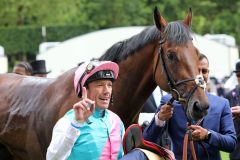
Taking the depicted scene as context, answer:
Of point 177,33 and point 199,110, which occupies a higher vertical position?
point 177,33

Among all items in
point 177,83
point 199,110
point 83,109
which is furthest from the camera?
point 177,83

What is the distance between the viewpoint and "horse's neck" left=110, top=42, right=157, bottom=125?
579 centimetres

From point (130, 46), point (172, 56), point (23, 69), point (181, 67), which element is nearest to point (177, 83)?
point (181, 67)

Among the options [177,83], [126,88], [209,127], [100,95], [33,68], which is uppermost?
[100,95]

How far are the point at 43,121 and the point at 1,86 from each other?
3.32 feet

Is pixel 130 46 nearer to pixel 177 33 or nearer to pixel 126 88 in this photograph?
pixel 126 88

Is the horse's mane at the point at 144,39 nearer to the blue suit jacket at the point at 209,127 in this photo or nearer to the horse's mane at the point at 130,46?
the horse's mane at the point at 130,46

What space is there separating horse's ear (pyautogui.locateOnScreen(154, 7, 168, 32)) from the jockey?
136 cm

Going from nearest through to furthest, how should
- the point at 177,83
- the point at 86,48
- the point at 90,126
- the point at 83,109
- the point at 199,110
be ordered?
1. the point at 83,109
2. the point at 90,126
3. the point at 199,110
4. the point at 177,83
5. the point at 86,48

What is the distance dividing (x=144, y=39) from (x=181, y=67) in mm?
639

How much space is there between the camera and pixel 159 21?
559 cm

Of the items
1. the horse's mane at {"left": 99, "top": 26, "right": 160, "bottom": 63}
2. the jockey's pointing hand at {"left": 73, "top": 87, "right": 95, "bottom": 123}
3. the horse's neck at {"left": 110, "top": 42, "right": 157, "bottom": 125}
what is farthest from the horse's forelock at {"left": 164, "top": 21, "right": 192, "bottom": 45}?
the jockey's pointing hand at {"left": 73, "top": 87, "right": 95, "bottom": 123}

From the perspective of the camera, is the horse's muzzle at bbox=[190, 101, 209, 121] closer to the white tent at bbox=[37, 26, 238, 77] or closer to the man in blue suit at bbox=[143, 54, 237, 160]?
the man in blue suit at bbox=[143, 54, 237, 160]

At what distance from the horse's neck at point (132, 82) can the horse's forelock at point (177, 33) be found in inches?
14.1
